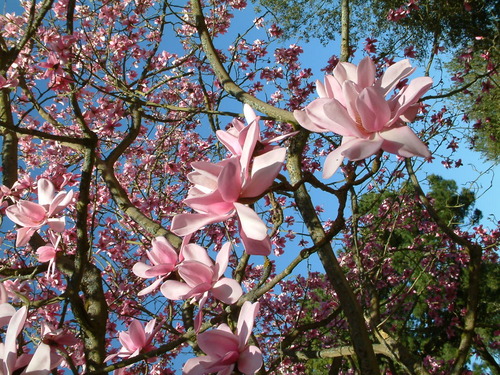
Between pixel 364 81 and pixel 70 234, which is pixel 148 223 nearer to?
pixel 70 234

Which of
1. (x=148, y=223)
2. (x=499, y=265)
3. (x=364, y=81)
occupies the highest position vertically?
(x=499, y=265)

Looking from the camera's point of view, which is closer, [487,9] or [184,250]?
[184,250]

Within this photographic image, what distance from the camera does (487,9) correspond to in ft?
33.3

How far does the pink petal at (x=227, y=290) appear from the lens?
0.73 meters

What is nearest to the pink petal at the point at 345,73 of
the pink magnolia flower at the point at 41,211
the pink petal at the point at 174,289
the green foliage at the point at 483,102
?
the pink petal at the point at 174,289

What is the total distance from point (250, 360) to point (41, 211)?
738 millimetres

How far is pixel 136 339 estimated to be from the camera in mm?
956

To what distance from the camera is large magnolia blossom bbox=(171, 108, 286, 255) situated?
21.5 inches

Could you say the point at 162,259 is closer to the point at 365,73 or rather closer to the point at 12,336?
the point at 12,336

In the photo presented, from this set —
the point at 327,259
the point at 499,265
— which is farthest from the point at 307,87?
the point at 499,265

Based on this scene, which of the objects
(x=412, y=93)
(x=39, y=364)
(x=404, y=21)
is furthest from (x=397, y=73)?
(x=404, y=21)

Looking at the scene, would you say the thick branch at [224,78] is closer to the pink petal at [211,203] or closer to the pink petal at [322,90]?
the pink petal at [322,90]

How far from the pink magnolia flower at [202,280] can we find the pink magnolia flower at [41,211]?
18.7 inches

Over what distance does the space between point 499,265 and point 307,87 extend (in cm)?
829
